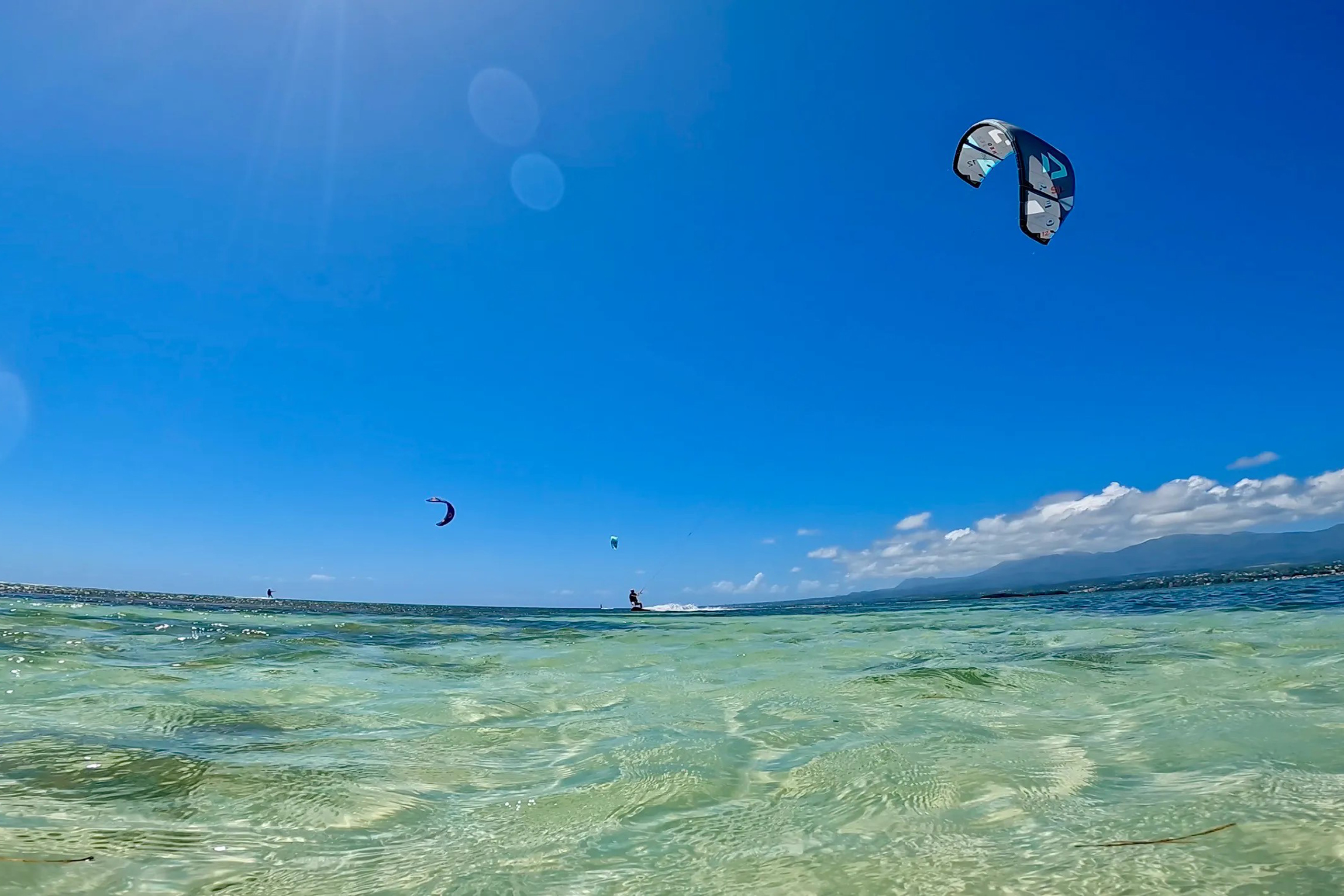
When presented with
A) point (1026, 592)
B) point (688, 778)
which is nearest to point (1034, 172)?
point (688, 778)

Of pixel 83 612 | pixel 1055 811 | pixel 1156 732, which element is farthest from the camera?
pixel 83 612

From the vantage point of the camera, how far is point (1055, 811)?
3561 mm

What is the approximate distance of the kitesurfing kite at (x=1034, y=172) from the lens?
1560 cm

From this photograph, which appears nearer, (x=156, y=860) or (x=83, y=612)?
(x=156, y=860)

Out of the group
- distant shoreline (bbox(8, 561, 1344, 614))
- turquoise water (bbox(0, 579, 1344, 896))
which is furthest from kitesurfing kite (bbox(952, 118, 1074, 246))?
distant shoreline (bbox(8, 561, 1344, 614))

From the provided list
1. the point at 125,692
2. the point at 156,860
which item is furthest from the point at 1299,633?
the point at 125,692

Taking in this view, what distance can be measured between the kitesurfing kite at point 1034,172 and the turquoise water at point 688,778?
34.1 feet

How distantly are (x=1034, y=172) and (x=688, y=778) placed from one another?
662 inches

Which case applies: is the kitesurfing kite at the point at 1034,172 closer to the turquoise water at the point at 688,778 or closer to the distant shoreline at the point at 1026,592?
the turquoise water at the point at 688,778

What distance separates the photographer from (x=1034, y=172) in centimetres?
1584

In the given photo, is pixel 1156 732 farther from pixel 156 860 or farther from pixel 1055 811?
pixel 156 860

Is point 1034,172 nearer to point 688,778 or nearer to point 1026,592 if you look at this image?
point 688,778

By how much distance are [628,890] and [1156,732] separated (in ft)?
15.1

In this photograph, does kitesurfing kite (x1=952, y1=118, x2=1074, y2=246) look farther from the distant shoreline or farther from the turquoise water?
the distant shoreline
